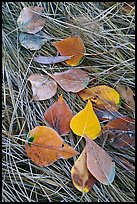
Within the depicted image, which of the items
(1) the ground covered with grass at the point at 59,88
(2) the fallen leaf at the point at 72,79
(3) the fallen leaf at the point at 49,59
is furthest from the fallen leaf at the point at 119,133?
(3) the fallen leaf at the point at 49,59

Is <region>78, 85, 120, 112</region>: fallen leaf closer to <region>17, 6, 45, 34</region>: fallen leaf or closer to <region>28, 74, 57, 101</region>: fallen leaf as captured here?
<region>28, 74, 57, 101</region>: fallen leaf

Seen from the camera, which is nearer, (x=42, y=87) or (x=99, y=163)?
(x=99, y=163)

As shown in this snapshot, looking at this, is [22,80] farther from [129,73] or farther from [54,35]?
[129,73]

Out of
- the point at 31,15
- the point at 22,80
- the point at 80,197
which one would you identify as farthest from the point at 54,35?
the point at 80,197

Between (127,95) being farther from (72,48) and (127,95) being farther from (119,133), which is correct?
(72,48)

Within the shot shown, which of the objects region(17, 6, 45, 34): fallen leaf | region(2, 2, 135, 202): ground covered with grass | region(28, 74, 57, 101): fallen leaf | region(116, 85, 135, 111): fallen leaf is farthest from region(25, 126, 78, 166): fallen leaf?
region(17, 6, 45, 34): fallen leaf

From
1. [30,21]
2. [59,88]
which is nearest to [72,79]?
[59,88]
